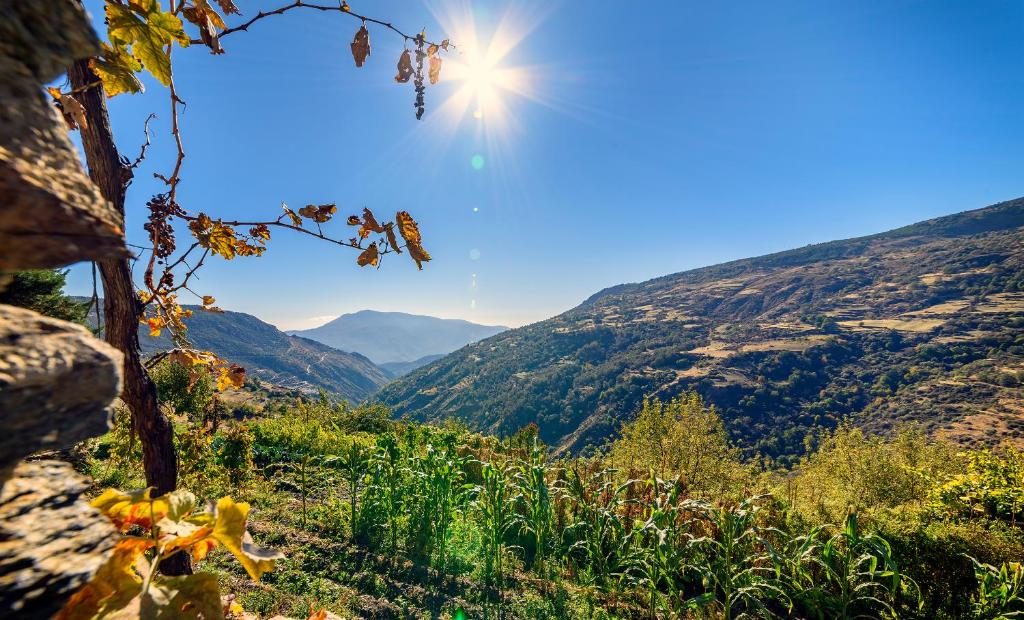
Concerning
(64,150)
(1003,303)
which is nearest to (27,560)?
(64,150)

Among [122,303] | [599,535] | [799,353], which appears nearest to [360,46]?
[122,303]

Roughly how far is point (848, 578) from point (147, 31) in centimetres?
651

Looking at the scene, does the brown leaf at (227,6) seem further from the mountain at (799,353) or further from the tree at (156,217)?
the mountain at (799,353)

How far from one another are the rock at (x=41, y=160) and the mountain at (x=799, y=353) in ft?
169

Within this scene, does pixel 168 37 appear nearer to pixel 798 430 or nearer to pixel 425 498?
pixel 425 498

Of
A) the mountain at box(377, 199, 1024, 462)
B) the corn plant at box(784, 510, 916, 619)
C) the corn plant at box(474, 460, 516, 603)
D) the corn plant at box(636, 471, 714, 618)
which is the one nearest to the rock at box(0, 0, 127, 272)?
the corn plant at box(636, 471, 714, 618)

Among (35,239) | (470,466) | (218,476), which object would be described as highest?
(35,239)

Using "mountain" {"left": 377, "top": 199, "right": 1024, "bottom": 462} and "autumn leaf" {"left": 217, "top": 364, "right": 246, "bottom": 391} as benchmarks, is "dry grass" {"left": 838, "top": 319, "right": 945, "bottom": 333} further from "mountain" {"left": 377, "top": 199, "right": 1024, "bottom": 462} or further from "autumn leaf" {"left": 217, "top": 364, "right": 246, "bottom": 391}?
"autumn leaf" {"left": 217, "top": 364, "right": 246, "bottom": 391}

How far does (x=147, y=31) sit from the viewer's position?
1075 mm

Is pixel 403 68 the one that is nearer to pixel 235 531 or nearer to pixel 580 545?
pixel 235 531

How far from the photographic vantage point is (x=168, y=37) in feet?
3.67

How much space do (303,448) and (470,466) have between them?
14.6 feet

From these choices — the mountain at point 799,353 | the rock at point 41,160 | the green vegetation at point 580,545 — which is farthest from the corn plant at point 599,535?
the mountain at point 799,353

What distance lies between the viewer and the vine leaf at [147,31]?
103 centimetres
